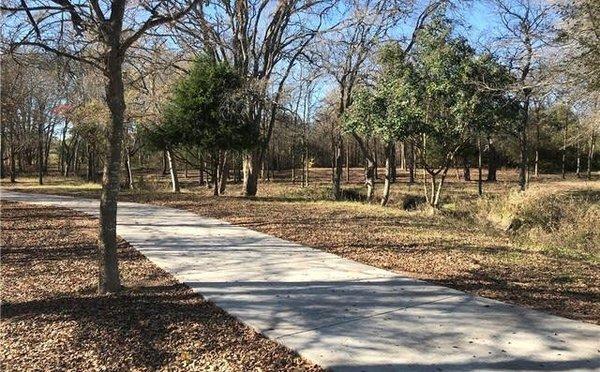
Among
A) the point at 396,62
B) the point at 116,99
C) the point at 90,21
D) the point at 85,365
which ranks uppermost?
the point at 396,62

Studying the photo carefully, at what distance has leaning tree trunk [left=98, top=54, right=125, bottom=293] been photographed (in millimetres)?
5262

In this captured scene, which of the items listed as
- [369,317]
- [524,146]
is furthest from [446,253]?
[524,146]

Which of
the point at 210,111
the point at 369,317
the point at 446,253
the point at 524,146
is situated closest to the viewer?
the point at 369,317

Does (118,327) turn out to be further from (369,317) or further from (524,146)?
(524,146)

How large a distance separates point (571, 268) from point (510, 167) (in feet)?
156

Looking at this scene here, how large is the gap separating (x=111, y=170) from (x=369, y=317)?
9.57 ft

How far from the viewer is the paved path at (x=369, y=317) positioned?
3846mm

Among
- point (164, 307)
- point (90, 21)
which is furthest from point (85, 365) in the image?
point (90, 21)

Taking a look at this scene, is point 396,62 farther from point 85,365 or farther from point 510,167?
point 510,167

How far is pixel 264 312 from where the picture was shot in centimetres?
496

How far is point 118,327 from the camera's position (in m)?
4.45

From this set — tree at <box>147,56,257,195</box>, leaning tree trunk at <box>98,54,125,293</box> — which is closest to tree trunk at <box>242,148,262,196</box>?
tree at <box>147,56,257,195</box>

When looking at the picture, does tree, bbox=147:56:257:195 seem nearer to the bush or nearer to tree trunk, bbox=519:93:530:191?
the bush

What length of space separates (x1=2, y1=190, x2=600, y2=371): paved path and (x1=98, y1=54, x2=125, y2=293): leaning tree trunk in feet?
3.30
